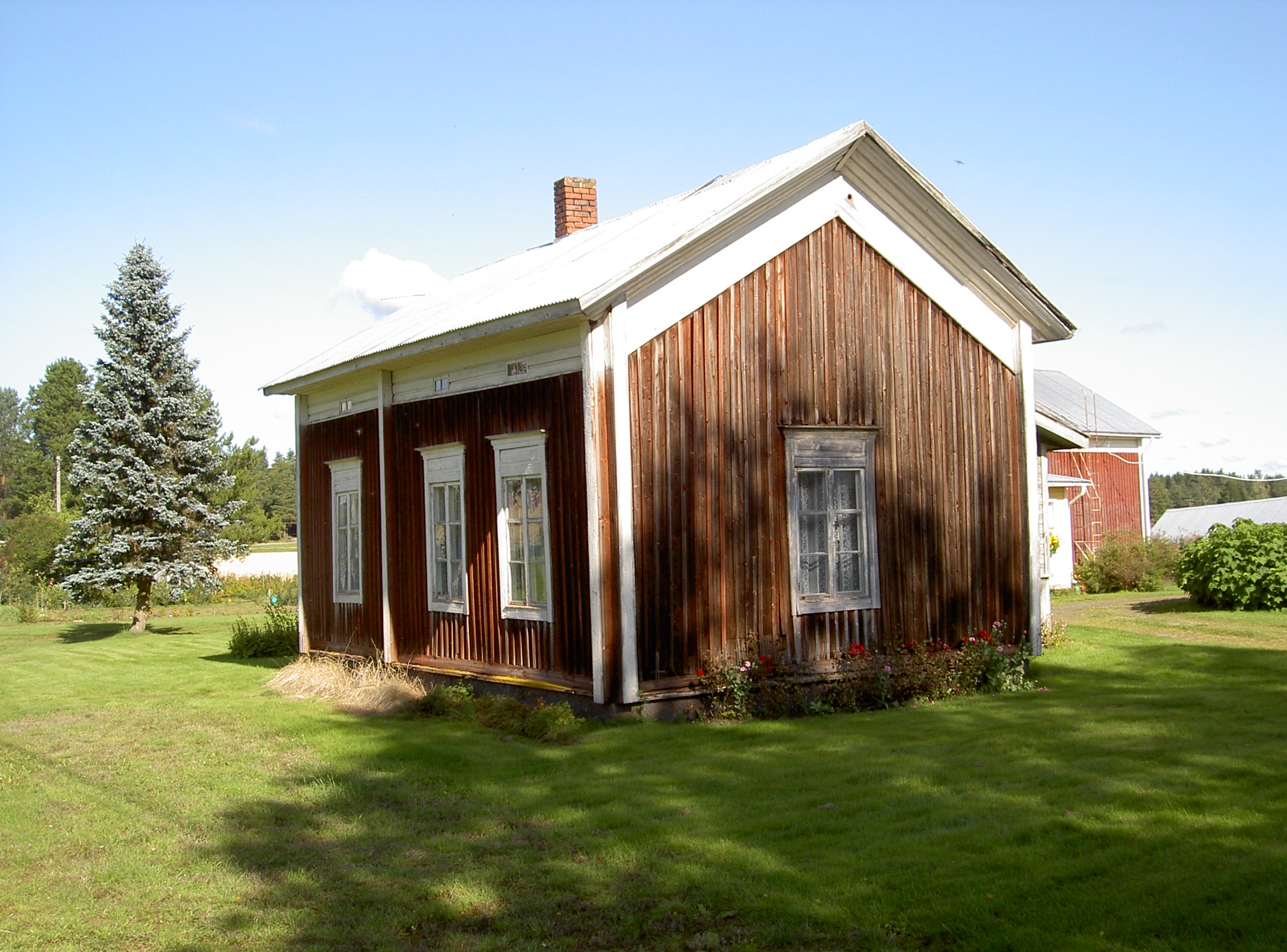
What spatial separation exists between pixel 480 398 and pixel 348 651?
501cm

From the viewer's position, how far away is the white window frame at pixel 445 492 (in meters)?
13.0

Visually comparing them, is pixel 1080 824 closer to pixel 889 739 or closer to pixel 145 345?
pixel 889 739

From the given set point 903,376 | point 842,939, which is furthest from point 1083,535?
point 842,939

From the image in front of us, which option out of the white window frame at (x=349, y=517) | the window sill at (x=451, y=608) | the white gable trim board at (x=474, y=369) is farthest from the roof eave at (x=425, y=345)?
the window sill at (x=451, y=608)

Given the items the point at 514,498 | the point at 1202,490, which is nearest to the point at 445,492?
the point at 514,498

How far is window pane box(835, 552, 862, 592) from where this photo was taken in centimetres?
1205

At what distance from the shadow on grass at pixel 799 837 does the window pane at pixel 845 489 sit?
8.03 feet

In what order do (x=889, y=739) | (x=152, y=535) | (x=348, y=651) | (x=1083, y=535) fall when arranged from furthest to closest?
(x=1083, y=535) → (x=152, y=535) → (x=348, y=651) → (x=889, y=739)

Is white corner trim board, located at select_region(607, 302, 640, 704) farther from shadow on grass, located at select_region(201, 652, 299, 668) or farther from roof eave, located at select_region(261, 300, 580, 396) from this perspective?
shadow on grass, located at select_region(201, 652, 299, 668)

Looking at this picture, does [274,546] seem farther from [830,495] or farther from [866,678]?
[866,678]

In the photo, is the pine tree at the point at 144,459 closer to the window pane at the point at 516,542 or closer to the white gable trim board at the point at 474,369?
the white gable trim board at the point at 474,369

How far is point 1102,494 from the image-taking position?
109ft

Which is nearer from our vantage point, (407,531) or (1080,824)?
(1080,824)

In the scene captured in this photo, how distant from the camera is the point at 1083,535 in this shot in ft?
106
